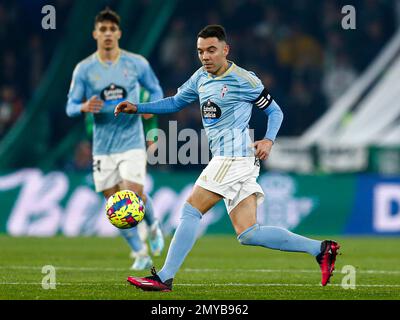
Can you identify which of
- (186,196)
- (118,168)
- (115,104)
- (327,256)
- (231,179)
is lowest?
(327,256)

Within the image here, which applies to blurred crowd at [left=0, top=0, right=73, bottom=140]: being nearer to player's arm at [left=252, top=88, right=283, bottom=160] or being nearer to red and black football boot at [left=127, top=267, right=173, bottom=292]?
player's arm at [left=252, top=88, right=283, bottom=160]

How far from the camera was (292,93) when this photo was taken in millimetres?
20750

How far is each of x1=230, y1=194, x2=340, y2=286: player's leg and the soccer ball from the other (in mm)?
1100

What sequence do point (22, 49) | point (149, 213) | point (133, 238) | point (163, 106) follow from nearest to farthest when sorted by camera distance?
point (163, 106), point (133, 238), point (149, 213), point (22, 49)

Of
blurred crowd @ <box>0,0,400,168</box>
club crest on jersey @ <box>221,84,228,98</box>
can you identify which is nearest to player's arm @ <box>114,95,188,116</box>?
club crest on jersey @ <box>221,84,228,98</box>

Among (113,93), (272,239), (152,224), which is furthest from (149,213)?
(272,239)

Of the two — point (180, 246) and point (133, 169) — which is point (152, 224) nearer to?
point (133, 169)

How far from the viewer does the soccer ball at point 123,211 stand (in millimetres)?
9609

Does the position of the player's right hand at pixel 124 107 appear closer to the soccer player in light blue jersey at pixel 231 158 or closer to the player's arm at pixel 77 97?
the soccer player in light blue jersey at pixel 231 158

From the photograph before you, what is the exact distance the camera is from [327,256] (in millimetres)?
8914

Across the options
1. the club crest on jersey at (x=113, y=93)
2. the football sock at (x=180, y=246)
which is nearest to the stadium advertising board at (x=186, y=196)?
the club crest on jersey at (x=113, y=93)

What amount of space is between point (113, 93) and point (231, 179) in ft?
11.1
